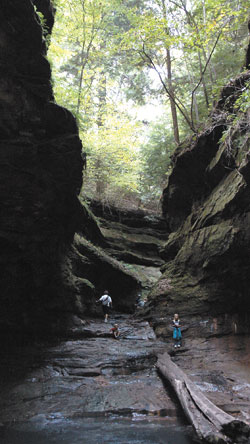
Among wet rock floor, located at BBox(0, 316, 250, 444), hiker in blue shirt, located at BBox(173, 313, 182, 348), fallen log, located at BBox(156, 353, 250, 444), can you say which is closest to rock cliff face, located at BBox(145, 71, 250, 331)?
hiker in blue shirt, located at BBox(173, 313, 182, 348)

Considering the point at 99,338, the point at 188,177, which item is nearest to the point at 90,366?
the point at 99,338

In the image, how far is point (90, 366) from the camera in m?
8.08

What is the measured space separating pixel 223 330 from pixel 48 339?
6.37m

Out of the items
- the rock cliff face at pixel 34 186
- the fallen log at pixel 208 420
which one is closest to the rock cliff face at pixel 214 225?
the rock cliff face at pixel 34 186

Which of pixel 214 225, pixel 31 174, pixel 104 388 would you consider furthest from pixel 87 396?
pixel 214 225

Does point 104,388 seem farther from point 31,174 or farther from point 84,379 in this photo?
point 31,174

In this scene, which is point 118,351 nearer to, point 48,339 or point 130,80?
point 48,339

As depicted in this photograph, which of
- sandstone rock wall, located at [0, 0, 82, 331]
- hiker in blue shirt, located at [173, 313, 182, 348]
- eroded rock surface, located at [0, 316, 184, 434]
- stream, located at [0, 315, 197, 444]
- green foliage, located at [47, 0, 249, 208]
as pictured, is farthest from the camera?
green foliage, located at [47, 0, 249, 208]

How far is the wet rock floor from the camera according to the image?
5005mm

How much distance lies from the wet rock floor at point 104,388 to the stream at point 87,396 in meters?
0.01

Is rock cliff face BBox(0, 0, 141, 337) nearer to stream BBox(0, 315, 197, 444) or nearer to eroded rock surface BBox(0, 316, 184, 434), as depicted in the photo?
eroded rock surface BBox(0, 316, 184, 434)

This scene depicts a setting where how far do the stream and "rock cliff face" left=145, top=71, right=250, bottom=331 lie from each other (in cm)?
266

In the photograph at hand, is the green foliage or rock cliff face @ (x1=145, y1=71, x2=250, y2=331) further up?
the green foliage

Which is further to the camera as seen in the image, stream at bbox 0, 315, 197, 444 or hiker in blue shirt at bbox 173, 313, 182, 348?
hiker in blue shirt at bbox 173, 313, 182, 348
